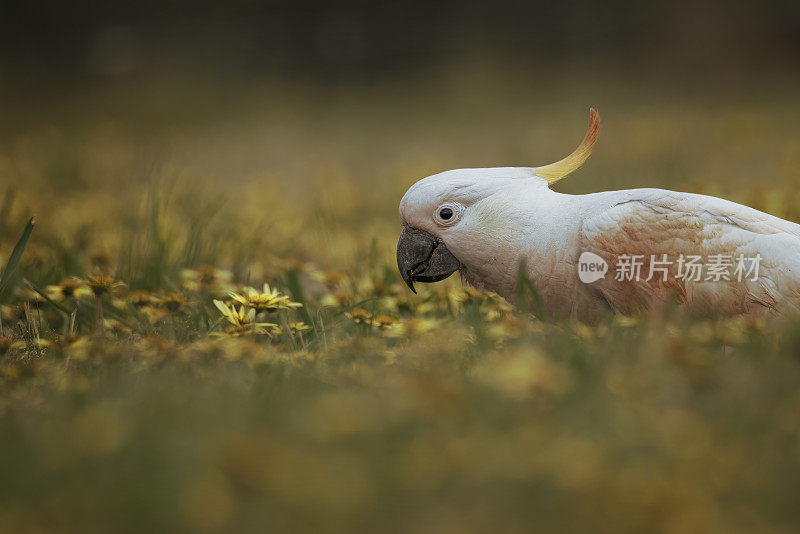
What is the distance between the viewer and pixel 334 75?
851 centimetres

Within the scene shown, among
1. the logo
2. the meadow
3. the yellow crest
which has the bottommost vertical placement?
the meadow

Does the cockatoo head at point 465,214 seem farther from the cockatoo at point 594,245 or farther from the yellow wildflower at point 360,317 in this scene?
the yellow wildflower at point 360,317

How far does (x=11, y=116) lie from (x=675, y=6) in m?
7.66

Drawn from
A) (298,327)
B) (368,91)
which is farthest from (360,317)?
(368,91)

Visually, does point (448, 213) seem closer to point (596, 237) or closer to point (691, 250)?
point (596, 237)

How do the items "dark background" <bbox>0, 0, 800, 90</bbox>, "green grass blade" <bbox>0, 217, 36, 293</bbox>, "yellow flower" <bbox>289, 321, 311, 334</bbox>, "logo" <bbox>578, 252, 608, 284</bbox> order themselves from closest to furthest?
"logo" <bbox>578, 252, 608, 284</bbox>, "yellow flower" <bbox>289, 321, 311, 334</bbox>, "green grass blade" <bbox>0, 217, 36, 293</bbox>, "dark background" <bbox>0, 0, 800, 90</bbox>

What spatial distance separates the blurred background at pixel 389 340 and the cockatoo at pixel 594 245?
15cm

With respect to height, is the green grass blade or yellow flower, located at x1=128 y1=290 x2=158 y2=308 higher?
the green grass blade

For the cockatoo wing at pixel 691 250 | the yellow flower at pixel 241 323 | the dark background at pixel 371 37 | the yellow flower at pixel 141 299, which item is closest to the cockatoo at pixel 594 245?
the cockatoo wing at pixel 691 250

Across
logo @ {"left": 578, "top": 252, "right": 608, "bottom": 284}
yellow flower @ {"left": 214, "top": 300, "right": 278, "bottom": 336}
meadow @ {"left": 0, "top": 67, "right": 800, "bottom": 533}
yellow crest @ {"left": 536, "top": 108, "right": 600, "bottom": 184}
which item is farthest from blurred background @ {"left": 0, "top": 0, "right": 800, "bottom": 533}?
yellow crest @ {"left": 536, "top": 108, "right": 600, "bottom": 184}

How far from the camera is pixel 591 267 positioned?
2008 millimetres

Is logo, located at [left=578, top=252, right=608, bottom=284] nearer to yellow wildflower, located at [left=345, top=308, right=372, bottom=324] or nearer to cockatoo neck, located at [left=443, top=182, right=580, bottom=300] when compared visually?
cockatoo neck, located at [left=443, top=182, right=580, bottom=300]

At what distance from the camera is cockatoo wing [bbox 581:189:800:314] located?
186cm

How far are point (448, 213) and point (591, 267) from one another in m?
0.50
